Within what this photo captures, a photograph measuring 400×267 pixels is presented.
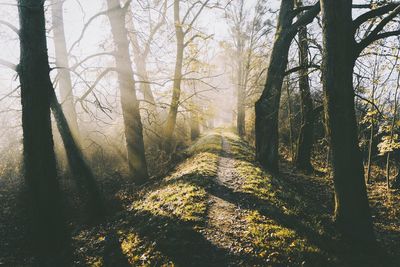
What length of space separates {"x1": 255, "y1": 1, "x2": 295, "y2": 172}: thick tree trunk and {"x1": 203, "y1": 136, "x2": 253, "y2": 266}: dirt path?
322cm

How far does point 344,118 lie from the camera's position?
206 inches

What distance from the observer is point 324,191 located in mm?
10039

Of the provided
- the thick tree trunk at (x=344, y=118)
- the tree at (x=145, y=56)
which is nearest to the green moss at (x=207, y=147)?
the tree at (x=145, y=56)

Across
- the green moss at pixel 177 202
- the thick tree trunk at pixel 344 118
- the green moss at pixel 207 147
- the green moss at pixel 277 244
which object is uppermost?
the thick tree trunk at pixel 344 118

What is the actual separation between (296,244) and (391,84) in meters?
9.87

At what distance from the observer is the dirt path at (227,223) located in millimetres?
4914

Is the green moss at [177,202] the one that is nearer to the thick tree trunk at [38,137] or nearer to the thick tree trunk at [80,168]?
the thick tree trunk at [80,168]

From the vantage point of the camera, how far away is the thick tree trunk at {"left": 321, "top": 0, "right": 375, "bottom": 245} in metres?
5.19

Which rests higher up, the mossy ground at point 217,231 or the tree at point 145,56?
the tree at point 145,56

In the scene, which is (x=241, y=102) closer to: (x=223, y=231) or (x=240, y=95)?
(x=240, y=95)

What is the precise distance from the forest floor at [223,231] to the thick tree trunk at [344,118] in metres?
0.56

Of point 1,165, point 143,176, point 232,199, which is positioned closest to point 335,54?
point 232,199

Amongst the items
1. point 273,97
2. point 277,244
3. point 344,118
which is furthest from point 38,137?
point 273,97

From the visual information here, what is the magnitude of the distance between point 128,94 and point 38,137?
15.7 ft
